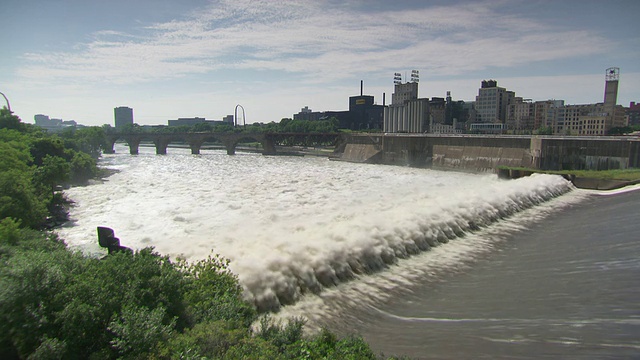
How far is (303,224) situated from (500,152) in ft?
182

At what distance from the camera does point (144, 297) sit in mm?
9227

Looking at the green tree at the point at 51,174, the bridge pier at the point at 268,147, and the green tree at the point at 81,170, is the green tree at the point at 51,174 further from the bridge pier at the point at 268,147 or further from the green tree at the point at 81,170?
the bridge pier at the point at 268,147

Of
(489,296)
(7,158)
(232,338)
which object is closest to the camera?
(232,338)

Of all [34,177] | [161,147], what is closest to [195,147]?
[161,147]

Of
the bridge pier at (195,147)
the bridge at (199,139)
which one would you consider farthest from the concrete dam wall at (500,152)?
the bridge pier at (195,147)

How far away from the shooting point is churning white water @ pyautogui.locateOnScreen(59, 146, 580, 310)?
A: 1497 centimetres

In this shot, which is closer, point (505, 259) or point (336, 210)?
point (505, 259)

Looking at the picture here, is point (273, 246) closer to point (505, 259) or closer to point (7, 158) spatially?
point (505, 259)

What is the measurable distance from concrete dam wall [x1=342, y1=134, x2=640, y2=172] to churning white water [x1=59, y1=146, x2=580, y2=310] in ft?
51.3

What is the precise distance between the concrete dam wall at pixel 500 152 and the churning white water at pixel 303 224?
616 inches

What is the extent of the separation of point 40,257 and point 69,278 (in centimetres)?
89

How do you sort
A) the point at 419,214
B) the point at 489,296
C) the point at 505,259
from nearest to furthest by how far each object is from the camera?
the point at 489,296, the point at 505,259, the point at 419,214

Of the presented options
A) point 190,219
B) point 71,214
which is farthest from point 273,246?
point 71,214

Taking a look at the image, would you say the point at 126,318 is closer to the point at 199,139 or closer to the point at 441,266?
the point at 441,266
